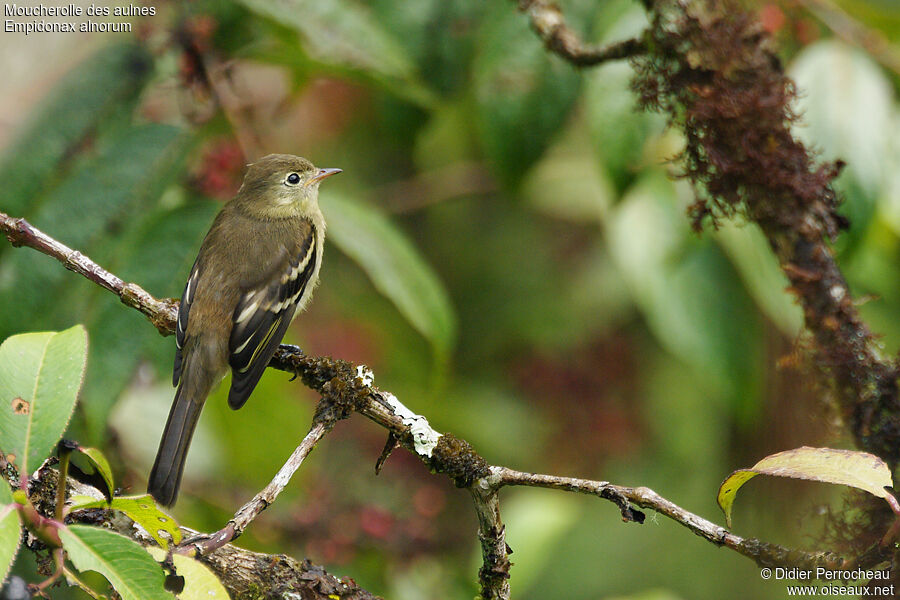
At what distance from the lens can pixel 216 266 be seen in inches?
133

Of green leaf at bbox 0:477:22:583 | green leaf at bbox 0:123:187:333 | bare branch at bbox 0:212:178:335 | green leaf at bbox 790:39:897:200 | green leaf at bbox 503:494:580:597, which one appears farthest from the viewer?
green leaf at bbox 503:494:580:597

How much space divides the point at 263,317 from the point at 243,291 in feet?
0.66

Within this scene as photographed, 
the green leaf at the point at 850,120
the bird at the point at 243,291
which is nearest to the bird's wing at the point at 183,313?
the bird at the point at 243,291

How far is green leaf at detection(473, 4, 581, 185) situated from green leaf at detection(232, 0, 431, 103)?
31 cm

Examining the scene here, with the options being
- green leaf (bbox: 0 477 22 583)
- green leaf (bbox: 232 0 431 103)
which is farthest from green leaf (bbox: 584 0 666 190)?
green leaf (bbox: 0 477 22 583)

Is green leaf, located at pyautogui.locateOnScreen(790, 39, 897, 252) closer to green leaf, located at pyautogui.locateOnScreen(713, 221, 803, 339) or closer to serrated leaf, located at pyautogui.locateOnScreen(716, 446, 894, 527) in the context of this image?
green leaf, located at pyautogui.locateOnScreen(713, 221, 803, 339)

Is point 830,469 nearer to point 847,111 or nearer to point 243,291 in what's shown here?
point 847,111

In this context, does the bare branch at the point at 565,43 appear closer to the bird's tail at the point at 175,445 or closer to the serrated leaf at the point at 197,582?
the bird's tail at the point at 175,445

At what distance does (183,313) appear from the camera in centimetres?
298

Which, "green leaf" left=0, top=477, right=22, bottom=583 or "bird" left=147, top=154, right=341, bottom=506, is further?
"bird" left=147, top=154, right=341, bottom=506

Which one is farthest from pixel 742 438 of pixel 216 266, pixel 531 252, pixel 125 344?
pixel 125 344

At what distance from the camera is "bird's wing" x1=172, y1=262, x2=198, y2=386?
2.96 metres

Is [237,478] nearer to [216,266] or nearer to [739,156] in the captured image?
[216,266]

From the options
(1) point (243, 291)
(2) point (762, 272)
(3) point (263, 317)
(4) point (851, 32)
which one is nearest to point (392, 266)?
(3) point (263, 317)
